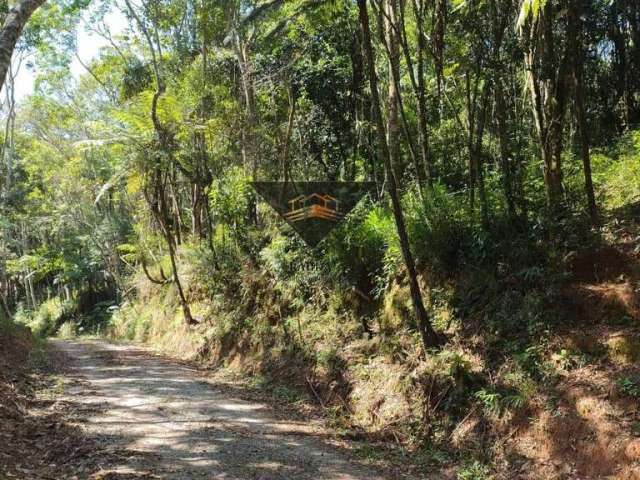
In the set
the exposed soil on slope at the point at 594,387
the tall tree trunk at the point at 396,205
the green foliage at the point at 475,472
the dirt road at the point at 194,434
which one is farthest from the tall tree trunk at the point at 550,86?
the dirt road at the point at 194,434

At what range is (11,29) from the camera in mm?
6449

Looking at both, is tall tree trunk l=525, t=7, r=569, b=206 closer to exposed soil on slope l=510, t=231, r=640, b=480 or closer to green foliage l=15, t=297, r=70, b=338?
exposed soil on slope l=510, t=231, r=640, b=480

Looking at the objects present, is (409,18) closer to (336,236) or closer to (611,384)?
(336,236)

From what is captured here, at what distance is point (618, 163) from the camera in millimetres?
8977

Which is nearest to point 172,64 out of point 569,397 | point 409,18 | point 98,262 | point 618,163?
point 409,18

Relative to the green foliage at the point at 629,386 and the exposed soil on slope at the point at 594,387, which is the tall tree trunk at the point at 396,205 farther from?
the green foliage at the point at 629,386

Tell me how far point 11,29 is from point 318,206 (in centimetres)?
577

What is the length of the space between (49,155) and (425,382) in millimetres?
29856

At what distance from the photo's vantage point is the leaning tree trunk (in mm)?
6217

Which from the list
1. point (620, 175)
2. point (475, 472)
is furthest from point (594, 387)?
point (620, 175)

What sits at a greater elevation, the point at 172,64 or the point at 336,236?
the point at 172,64

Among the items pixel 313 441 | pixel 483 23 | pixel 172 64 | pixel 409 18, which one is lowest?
pixel 313 441

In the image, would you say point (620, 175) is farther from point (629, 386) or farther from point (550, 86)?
point (629, 386)

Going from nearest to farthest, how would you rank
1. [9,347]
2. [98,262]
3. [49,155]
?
1. [9,347]
2. [49,155]
3. [98,262]
